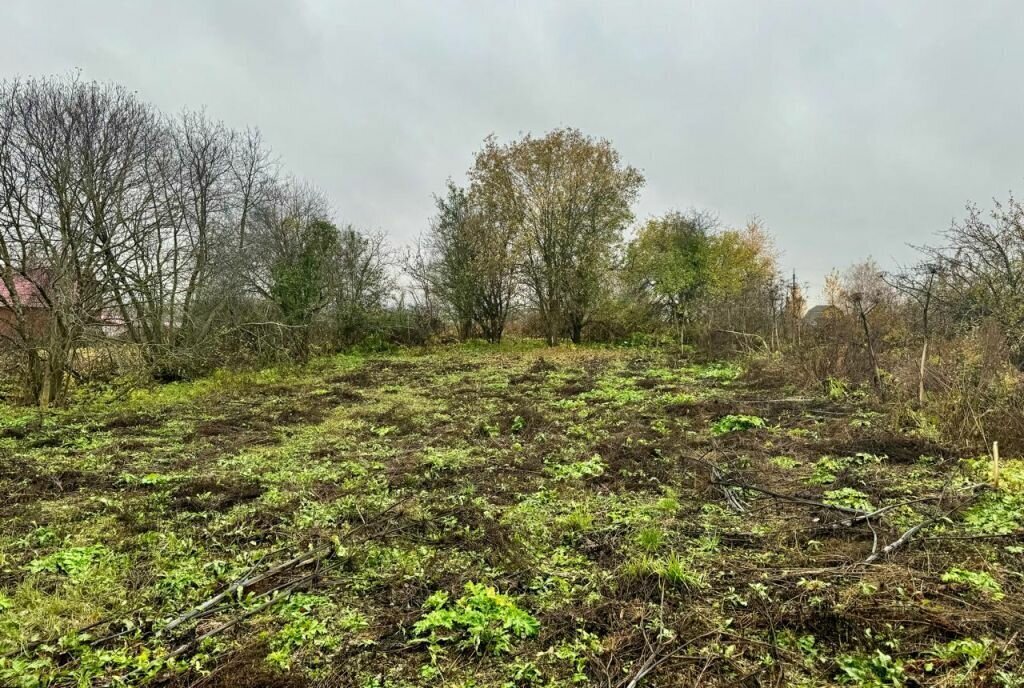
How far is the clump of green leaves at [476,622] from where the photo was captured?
2.66 metres

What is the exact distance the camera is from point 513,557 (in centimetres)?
356

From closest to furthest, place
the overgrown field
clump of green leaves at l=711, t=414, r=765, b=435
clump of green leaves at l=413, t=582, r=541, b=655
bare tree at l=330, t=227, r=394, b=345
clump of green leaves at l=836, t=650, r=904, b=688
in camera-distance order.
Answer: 1. clump of green leaves at l=836, t=650, r=904, b=688
2. the overgrown field
3. clump of green leaves at l=413, t=582, r=541, b=655
4. clump of green leaves at l=711, t=414, r=765, b=435
5. bare tree at l=330, t=227, r=394, b=345

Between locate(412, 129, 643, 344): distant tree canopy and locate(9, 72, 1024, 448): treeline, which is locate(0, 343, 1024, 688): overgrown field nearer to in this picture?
locate(9, 72, 1024, 448): treeline

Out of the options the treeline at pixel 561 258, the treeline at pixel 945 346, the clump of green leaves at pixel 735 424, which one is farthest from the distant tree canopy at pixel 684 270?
the clump of green leaves at pixel 735 424

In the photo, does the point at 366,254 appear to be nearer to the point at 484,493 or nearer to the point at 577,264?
the point at 577,264

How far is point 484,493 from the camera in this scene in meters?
4.91

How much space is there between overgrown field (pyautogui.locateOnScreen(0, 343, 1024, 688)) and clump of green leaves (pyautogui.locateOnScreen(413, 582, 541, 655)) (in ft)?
0.04

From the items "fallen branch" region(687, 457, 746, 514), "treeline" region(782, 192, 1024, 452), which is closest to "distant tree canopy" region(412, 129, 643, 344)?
"treeline" region(782, 192, 1024, 452)

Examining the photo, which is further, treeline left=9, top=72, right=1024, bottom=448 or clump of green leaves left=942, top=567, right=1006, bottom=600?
treeline left=9, top=72, right=1024, bottom=448

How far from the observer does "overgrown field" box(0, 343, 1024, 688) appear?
249 cm

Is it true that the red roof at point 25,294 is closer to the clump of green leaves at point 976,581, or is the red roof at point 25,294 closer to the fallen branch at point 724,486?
the fallen branch at point 724,486

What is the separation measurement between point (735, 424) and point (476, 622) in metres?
5.42

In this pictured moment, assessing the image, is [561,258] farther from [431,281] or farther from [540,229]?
[431,281]

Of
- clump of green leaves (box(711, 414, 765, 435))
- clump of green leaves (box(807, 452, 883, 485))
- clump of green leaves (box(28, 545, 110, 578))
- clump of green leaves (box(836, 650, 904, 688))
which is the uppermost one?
clump of green leaves (box(711, 414, 765, 435))
